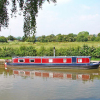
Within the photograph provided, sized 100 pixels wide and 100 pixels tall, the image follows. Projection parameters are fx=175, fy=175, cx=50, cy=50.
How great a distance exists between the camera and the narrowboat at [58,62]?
20.4 meters

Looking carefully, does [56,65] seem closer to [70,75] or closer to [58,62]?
[58,62]

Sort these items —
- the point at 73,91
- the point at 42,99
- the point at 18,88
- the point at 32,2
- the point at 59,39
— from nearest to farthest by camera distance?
the point at 32,2 → the point at 42,99 → the point at 73,91 → the point at 18,88 → the point at 59,39

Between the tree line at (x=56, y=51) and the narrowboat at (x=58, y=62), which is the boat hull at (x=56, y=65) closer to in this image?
the narrowboat at (x=58, y=62)

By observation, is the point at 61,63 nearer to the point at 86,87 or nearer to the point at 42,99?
the point at 86,87

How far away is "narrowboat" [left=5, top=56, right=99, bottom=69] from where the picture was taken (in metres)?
20.4

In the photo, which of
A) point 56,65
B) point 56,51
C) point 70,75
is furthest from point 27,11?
point 56,51

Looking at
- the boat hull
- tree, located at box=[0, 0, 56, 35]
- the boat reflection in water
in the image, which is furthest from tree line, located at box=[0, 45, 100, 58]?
tree, located at box=[0, 0, 56, 35]

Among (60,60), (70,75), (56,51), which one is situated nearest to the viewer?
(70,75)

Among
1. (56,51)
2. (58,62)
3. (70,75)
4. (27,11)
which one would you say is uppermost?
(27,11)

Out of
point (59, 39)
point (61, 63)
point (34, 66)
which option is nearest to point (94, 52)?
point (61, 63)

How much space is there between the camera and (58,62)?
21281 millimetres

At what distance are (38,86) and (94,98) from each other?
457 cm

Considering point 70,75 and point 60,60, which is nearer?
point 70,75

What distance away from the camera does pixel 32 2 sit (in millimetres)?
5230
